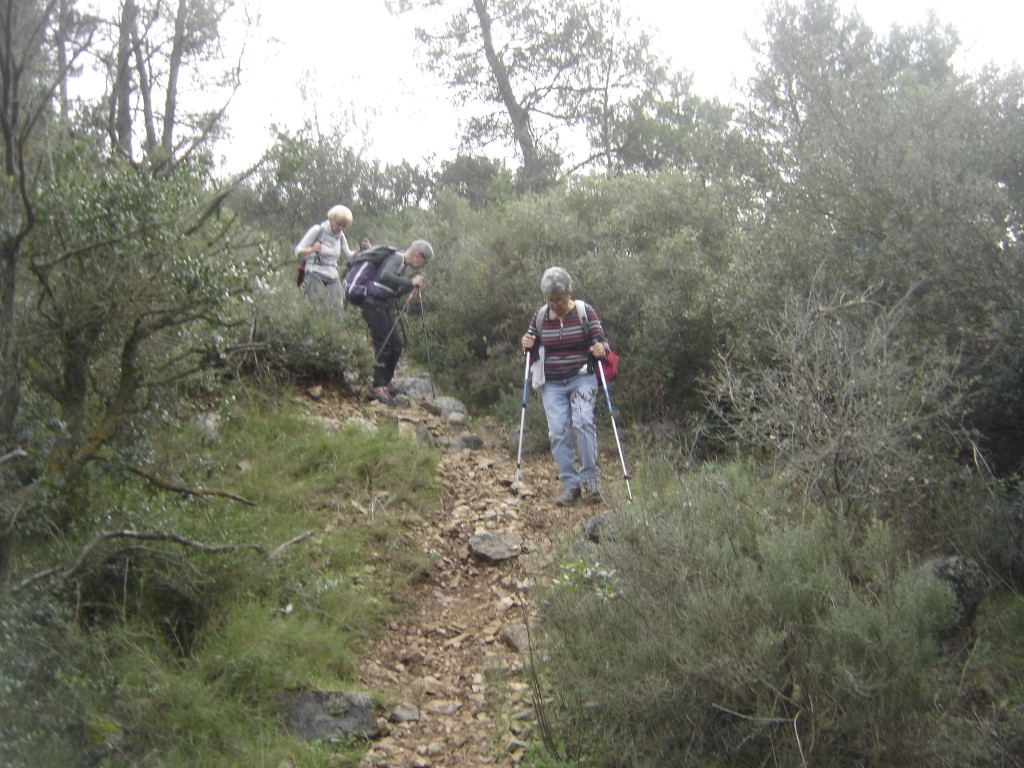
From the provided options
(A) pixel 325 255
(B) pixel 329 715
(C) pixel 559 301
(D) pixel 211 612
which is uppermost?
(A) pixel 325 255

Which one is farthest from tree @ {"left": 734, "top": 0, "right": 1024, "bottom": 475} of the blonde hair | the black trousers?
the blonde hair

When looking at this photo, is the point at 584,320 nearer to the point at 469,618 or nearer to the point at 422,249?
the point at 469,618

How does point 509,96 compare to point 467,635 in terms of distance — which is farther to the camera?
point 509,96

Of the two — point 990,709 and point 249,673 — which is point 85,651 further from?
point 990,709

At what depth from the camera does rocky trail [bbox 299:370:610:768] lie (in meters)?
6.09

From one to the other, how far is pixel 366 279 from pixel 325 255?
1045mm

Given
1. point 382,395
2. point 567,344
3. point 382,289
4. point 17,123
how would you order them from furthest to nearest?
point 382,395, point 382,289, point 567,344, point 17,123

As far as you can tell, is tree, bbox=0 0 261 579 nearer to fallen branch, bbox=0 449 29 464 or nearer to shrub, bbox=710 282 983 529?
fallen branch, bbox=0 449 29 464

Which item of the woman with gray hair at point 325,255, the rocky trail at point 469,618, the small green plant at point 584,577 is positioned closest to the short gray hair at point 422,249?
the woman with gray hair at point 325,255

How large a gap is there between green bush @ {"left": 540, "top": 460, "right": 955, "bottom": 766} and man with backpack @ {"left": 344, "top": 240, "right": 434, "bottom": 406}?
646cm

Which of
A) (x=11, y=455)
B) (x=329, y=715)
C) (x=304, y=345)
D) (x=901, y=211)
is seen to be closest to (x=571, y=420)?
(x=901, y=211)

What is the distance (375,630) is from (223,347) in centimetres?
219

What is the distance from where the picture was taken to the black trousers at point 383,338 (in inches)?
475

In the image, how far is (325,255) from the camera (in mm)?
12875
